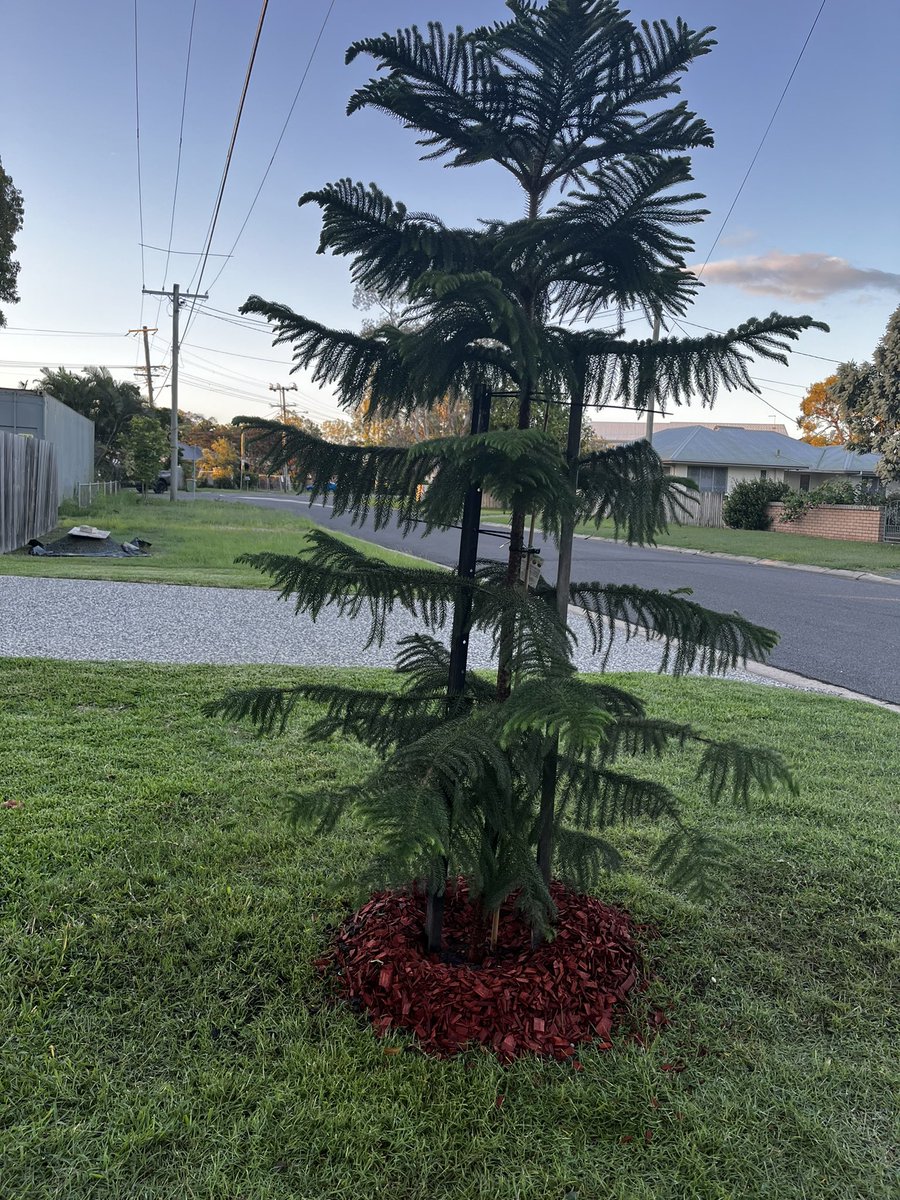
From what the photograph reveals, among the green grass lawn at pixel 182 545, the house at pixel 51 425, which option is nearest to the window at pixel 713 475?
the green grass lawn at pixel 182 545

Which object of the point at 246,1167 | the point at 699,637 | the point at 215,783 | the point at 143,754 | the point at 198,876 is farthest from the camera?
the point at 143,754

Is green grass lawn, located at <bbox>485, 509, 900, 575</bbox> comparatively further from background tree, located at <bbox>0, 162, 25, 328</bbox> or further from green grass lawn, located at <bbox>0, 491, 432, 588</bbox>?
background tree, located at <bbox>0, 162, 25, 328</bbox>

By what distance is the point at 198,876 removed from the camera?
320cm

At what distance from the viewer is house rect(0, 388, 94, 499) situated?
19.5 metres

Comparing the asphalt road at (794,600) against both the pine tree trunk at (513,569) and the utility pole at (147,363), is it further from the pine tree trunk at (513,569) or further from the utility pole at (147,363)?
the utility pole at (147,363)

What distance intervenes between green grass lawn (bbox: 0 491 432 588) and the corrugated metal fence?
0.42m

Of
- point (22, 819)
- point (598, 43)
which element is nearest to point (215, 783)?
point (22, 819)

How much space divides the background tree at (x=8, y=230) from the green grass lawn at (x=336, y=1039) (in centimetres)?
2349

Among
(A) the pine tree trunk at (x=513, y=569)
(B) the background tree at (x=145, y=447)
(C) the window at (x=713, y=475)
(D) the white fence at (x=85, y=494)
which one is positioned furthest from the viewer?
(C) the window at (x=713, y=475)

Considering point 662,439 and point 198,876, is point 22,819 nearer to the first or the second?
point 198,876

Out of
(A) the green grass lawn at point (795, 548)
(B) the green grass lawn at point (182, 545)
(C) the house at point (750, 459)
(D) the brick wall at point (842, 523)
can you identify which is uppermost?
(C) the house at point (750, 459)

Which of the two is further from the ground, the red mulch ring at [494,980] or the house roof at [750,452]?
the house roof at [750,452]

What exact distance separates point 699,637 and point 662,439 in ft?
131

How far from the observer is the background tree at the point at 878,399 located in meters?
22.5
